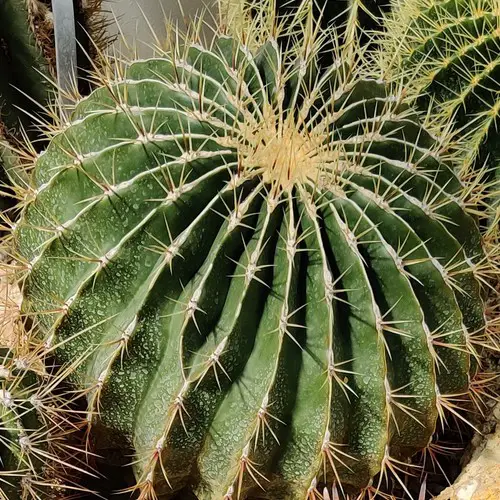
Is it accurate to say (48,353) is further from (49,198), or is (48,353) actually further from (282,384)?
(282,384)

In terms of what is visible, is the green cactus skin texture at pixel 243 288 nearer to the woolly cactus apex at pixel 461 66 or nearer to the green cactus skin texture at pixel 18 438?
the green cactus skin texture at pixel 18 438

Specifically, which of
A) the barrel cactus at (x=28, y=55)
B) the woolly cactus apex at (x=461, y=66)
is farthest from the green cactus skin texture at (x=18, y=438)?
the woolly cactus apex at (x=461, y=66)

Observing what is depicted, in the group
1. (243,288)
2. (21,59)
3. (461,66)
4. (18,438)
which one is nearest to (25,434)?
(18,438)

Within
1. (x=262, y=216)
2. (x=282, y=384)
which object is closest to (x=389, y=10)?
(x=262, y=216)

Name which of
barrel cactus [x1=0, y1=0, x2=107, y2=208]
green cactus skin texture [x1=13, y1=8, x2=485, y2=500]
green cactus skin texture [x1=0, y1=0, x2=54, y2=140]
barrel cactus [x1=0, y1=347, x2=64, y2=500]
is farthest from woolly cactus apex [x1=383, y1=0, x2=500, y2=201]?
barrel cactus [x1=0, y1=347, x2=64, y2=500]

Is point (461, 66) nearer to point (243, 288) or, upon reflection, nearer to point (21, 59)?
point (243, 288)
